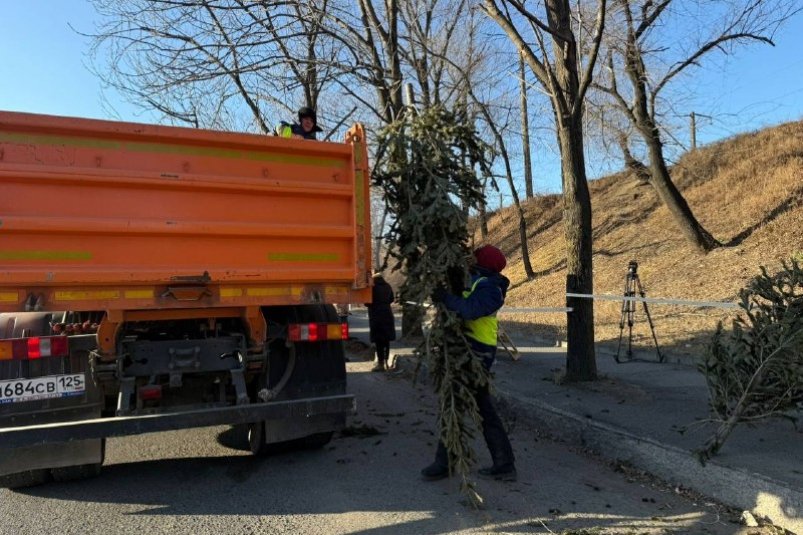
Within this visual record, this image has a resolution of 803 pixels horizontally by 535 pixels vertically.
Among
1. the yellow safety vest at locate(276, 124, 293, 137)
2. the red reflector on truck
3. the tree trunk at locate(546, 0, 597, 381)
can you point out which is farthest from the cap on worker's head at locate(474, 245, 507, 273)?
the tree trunk at locate(546, 0, 597, 381)

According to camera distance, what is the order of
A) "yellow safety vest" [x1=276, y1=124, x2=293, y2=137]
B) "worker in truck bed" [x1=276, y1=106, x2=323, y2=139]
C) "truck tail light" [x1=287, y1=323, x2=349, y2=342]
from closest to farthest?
"truck tail light" [x1=287, y1=323, x2=349, y2=342]
"yellow safety vest" [x1=276, y1=124, x2=293, y2=137]
"worker in truck bed" [x1=276, y1=106, x2=323, y2=139]

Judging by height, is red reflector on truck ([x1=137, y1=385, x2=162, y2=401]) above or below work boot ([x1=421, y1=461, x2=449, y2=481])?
above

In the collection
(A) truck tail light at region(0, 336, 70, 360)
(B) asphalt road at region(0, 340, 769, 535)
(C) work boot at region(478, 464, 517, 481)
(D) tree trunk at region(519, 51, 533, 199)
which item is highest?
(D) tree trunk at region(519, 51, 533, 199)

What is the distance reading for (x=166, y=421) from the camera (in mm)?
4199

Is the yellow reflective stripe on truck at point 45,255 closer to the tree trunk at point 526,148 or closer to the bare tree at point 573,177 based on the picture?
the bare tree at point 573,177

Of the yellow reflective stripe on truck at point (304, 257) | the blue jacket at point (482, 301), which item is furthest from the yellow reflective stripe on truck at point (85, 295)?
the blue jacket at point (482, 301)

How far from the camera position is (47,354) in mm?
4125

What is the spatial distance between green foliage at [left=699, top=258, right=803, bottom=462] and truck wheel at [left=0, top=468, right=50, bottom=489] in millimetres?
4926

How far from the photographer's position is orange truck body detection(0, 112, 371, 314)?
3.88m

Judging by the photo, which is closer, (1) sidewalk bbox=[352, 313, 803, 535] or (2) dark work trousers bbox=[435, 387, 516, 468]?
(1) sidewalk bbox=[352, 313, 803, 535]

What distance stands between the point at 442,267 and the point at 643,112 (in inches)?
516

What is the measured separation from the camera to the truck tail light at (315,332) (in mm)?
4812

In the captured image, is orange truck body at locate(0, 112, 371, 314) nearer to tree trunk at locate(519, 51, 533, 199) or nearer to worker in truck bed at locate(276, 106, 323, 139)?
worker in truck bed at locate(276, 106, 323, 139)

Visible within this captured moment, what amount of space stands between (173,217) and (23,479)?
7.77 ft
